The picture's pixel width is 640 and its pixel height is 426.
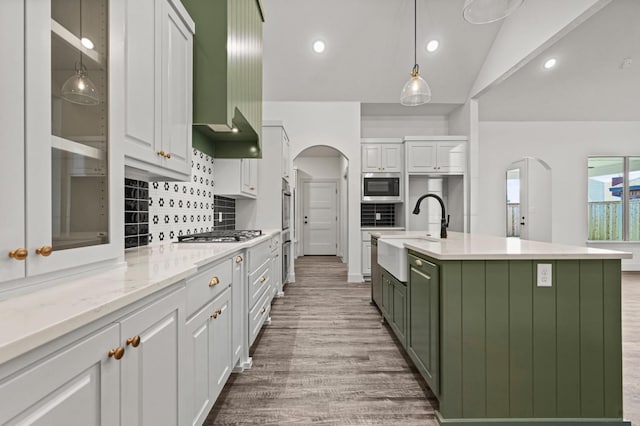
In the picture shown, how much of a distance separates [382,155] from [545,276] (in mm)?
4173

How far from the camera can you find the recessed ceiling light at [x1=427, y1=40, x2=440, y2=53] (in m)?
4.91

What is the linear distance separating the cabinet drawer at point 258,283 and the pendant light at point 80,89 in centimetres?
157

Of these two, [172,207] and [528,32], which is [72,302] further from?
[528,32]

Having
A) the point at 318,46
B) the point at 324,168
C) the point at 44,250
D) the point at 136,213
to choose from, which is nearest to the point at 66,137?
the point at 44,250

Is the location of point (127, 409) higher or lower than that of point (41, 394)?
lower

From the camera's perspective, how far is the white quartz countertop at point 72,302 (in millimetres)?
580

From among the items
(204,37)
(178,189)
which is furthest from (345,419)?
(204,37)

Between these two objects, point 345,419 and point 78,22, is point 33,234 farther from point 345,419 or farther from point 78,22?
point 345,419

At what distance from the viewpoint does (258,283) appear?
275cm

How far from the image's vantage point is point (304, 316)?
11.8 ft

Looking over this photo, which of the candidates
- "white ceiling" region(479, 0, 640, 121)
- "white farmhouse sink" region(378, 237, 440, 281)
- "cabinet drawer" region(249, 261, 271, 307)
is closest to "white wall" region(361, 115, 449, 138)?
"white ceiling" region(479, 0, 640, 121)

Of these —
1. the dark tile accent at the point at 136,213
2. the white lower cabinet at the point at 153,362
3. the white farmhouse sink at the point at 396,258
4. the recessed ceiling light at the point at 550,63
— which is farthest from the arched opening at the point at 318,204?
the white lower cabinet at the point at 153,362

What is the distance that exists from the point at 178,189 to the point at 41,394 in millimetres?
2150

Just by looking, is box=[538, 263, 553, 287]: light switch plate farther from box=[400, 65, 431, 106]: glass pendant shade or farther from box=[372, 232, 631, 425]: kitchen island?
box=[400, 65, 431, 106]: glass pendant shade
